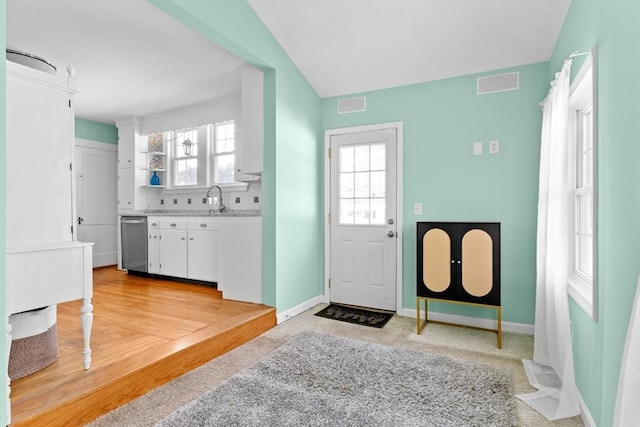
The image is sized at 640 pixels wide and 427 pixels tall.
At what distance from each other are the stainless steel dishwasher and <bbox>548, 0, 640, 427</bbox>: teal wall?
5330mm

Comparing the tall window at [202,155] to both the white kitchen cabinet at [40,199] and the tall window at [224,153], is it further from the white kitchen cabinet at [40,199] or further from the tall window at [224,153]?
the white kitchen cabinet at [40,199]

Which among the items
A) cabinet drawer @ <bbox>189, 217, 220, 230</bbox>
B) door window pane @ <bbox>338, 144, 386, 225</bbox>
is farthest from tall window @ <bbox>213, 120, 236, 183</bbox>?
door window pane @ <bbox>338, 144, 386, 225</bbox>

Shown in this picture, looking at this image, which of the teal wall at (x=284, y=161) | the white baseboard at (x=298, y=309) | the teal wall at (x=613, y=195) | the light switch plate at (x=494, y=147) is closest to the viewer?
the teal wall at (x=613, y=195)

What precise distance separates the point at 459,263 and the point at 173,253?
148 inches

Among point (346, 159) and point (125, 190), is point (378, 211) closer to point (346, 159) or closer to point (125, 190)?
point (346, 159)

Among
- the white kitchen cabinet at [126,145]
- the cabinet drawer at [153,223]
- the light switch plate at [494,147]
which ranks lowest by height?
the cabinet drawer at [153,223]

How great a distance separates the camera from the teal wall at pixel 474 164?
10.7 feet

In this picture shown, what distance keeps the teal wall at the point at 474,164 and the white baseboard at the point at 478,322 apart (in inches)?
2.0

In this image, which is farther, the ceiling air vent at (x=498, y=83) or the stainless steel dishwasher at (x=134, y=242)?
the stainless steel dishwasher at (x=134, y=242)

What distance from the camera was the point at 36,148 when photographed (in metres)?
1.95

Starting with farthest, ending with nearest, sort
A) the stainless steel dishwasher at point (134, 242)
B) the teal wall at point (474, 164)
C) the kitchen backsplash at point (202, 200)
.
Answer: the stainless steel dishwasher at point (134, 242)
the kitchen backsplash at point (202, 200)
the teal wall at point (474, 164)

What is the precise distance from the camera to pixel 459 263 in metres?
3.18

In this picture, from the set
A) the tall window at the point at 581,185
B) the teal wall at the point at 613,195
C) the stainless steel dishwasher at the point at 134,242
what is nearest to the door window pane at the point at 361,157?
the tall window at the point at 581,185

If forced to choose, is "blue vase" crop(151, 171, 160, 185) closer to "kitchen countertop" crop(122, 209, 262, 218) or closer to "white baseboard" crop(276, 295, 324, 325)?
"kitchen countertop" crop(122, 209, 262, 218)
